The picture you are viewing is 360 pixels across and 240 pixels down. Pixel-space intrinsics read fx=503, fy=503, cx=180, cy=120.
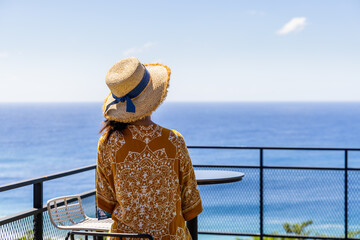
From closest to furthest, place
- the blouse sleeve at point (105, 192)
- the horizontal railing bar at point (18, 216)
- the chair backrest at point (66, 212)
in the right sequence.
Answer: the blouse sleeve at point (105, 192), the horizontal railing bar at point (18, 216), the chair backrest at point (66, 212)

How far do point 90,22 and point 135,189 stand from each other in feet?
205

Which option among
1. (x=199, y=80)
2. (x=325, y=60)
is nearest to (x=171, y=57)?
(x=199, y=80)

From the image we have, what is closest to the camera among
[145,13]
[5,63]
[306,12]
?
[145,13]

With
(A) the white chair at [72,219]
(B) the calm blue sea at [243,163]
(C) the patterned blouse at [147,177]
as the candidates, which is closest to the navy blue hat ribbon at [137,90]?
(C) the patterned blouse at [147,177]

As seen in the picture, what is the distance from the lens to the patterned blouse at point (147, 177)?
199cm

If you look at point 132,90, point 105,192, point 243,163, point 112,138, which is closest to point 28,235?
point 105,192

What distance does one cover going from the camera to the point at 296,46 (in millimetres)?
69062

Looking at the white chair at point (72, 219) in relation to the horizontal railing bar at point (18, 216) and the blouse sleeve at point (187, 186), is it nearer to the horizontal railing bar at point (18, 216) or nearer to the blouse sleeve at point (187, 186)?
the horizontal railing bar at point (18, 216)

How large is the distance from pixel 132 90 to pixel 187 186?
0.47 meters

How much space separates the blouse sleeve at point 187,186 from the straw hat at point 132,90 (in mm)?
175

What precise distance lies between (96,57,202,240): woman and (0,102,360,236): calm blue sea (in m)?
0.25

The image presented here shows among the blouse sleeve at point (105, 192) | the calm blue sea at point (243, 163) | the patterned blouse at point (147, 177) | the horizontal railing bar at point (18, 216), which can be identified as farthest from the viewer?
the calm blue sea at point (243, 163)

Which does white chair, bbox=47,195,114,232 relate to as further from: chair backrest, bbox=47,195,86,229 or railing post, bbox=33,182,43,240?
railing post, bbox=33,182,43,240

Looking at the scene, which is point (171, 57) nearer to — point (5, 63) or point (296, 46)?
point (296, 46)
